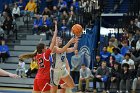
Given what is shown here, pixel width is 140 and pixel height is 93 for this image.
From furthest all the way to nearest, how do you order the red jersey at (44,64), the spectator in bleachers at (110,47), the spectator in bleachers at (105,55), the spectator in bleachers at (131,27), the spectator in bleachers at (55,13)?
the spectator in bleachers at (55,13) → the spectator in bleachers at (131,27) → the spectator in bleachers at (110,47) → the spectator in bleachers at (105,55) → the red jersey at (44,64)

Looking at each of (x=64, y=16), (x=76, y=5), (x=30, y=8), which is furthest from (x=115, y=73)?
(x=30, y=8)

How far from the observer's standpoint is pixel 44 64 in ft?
29.9

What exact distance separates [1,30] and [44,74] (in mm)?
11469

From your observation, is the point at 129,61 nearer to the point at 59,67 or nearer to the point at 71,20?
the point at 71,20

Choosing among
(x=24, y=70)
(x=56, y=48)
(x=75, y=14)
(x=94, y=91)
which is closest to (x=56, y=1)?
(x=75, y=14)

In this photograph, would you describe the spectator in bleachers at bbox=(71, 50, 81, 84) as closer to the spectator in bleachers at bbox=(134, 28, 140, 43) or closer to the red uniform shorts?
the spectator in bleachers at bbox=(134, 28, 140, 43)

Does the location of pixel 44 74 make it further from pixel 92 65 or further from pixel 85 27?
pixel 85 27

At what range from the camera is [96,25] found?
18359 millimetres

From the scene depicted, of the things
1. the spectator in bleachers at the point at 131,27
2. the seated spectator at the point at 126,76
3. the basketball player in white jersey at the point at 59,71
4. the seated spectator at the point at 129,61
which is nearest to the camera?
the basketball player in white jersey at the point at 59,71

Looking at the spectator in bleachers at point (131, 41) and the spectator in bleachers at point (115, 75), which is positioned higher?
the spectator in bleachers at point (131, 41)

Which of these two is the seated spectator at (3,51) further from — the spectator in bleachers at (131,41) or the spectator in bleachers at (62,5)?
the spectator in bleachers at (131,41)

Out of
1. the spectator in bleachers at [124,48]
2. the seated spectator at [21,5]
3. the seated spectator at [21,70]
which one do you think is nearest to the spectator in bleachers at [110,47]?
the spectator in bleachers at [124,48]

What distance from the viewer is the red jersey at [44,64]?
8.95 m

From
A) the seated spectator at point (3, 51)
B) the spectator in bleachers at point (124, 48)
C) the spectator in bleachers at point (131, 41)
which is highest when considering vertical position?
the spectator in bleachers at point (131, 41)
